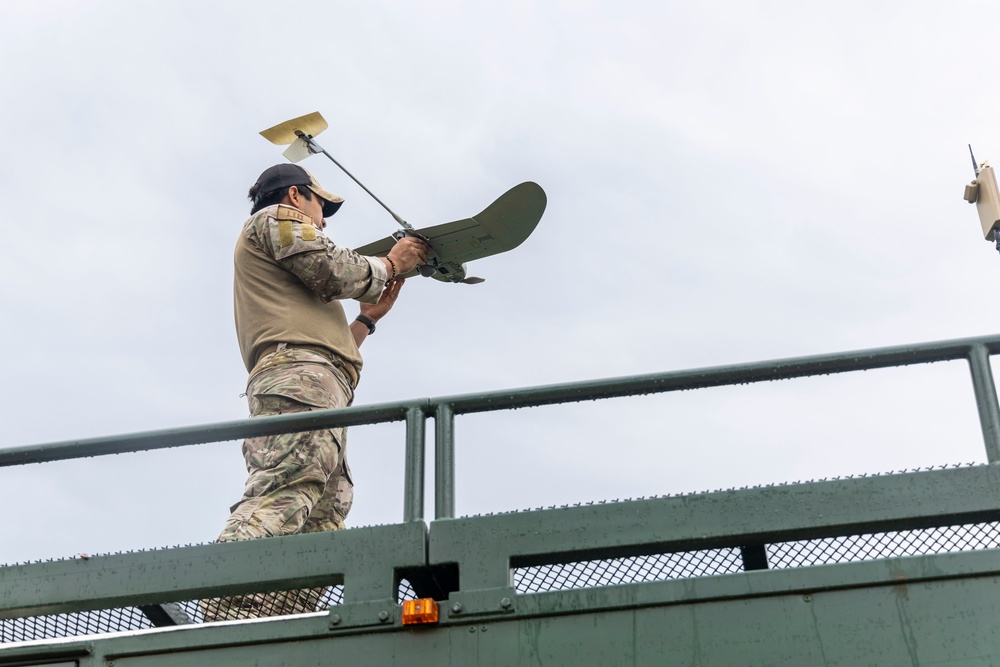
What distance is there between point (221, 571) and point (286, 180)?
2295 millimetres

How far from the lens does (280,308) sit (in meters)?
5.93

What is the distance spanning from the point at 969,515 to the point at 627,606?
1155mm

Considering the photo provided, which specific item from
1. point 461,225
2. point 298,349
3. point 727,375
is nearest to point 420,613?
point 727,375

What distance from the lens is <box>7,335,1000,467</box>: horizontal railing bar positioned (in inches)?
182

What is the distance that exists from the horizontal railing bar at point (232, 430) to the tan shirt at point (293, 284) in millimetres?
956

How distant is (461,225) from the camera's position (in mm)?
6875

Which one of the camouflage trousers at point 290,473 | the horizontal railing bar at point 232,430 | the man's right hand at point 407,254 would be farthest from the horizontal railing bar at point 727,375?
the man's right hand at point 407,254

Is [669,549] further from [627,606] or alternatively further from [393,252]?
[393,252]

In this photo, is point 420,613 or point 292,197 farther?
point 292,197

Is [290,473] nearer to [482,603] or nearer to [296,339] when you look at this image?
[296,339]

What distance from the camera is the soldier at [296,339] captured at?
5.36 metres

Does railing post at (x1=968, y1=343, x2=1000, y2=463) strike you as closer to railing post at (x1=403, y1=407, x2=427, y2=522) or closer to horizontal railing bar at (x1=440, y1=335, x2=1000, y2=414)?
horizontal railing bar at (x1=440, y1=335, x2=1000, y2=414)

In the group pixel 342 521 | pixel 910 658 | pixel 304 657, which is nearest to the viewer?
pixel 910 658

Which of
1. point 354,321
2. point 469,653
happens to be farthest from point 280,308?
point 469,653
